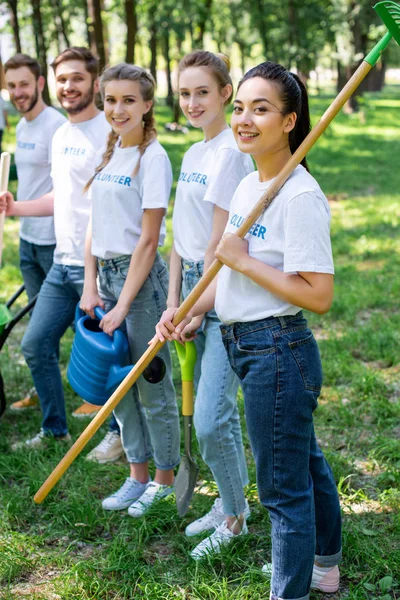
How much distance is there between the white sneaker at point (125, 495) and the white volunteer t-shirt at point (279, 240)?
4.75 ft

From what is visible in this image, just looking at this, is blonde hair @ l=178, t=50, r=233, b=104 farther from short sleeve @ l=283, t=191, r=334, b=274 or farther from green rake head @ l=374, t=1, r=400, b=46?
short sleeve @ l=283, t=191, r=334, b=274

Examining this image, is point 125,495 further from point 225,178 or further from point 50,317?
point 225,178

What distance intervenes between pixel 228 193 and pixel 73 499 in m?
1.65

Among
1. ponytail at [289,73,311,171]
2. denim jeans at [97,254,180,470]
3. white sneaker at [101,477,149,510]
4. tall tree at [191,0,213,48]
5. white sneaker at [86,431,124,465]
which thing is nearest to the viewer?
ponytail at [289,73,311,171]

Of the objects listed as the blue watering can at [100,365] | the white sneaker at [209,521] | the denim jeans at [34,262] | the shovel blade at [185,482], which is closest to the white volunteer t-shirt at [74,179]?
the denim jeans at [34,262]

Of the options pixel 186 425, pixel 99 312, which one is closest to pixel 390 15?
pixel 186 425

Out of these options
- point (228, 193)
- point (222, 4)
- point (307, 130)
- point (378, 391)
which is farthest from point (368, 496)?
point (222, 4)

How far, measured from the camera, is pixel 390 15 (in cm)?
234

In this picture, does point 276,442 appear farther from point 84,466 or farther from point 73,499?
point 84,466

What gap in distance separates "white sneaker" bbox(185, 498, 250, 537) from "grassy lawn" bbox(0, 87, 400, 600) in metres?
0.05

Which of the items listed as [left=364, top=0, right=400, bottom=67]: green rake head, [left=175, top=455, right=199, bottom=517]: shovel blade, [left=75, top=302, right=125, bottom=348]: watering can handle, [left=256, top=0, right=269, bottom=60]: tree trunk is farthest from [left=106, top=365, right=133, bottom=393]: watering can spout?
[left=256, top=0, right=269, bottom=60]: tree trunk

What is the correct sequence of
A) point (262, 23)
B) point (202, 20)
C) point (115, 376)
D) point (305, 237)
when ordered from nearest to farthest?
point (305, 237)
point (115, 376)
point (202, 20)
point (262, 23)

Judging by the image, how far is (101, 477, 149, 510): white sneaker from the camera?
3.55 m

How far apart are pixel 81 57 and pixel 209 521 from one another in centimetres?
234
